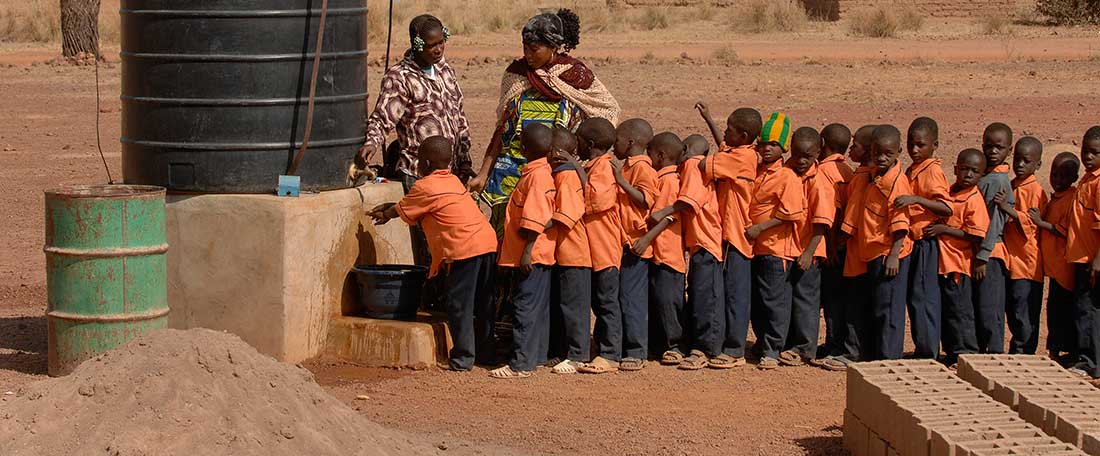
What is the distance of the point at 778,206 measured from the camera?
23.9 feet

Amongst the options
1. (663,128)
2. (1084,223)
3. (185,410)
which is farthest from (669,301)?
(663,128)

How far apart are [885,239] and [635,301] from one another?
1279 millimetres

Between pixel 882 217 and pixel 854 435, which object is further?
pixel 882 217

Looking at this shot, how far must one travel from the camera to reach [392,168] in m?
8.20

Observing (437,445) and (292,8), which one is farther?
(292,8)

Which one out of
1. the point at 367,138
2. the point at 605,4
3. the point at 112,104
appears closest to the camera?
the point at 367,138

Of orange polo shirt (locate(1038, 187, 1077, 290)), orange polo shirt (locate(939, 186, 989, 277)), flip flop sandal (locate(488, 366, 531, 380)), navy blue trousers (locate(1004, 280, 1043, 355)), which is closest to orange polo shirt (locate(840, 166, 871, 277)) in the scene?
orange polo shirt (locate(939, 186, 989, 277))

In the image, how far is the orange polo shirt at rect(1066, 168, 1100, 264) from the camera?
7.04 m

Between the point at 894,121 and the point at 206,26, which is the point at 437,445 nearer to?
the point at 206,26

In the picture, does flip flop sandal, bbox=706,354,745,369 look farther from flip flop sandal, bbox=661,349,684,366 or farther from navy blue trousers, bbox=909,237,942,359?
navy blue trousers, bbox=909,237,942,359

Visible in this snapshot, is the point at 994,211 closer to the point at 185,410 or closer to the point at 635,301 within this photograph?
the point at 635,301

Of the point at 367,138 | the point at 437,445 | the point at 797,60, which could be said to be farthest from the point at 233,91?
the point at 797,60

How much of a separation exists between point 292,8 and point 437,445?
2.50 meters

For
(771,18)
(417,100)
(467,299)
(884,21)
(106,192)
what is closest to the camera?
(106,192)
